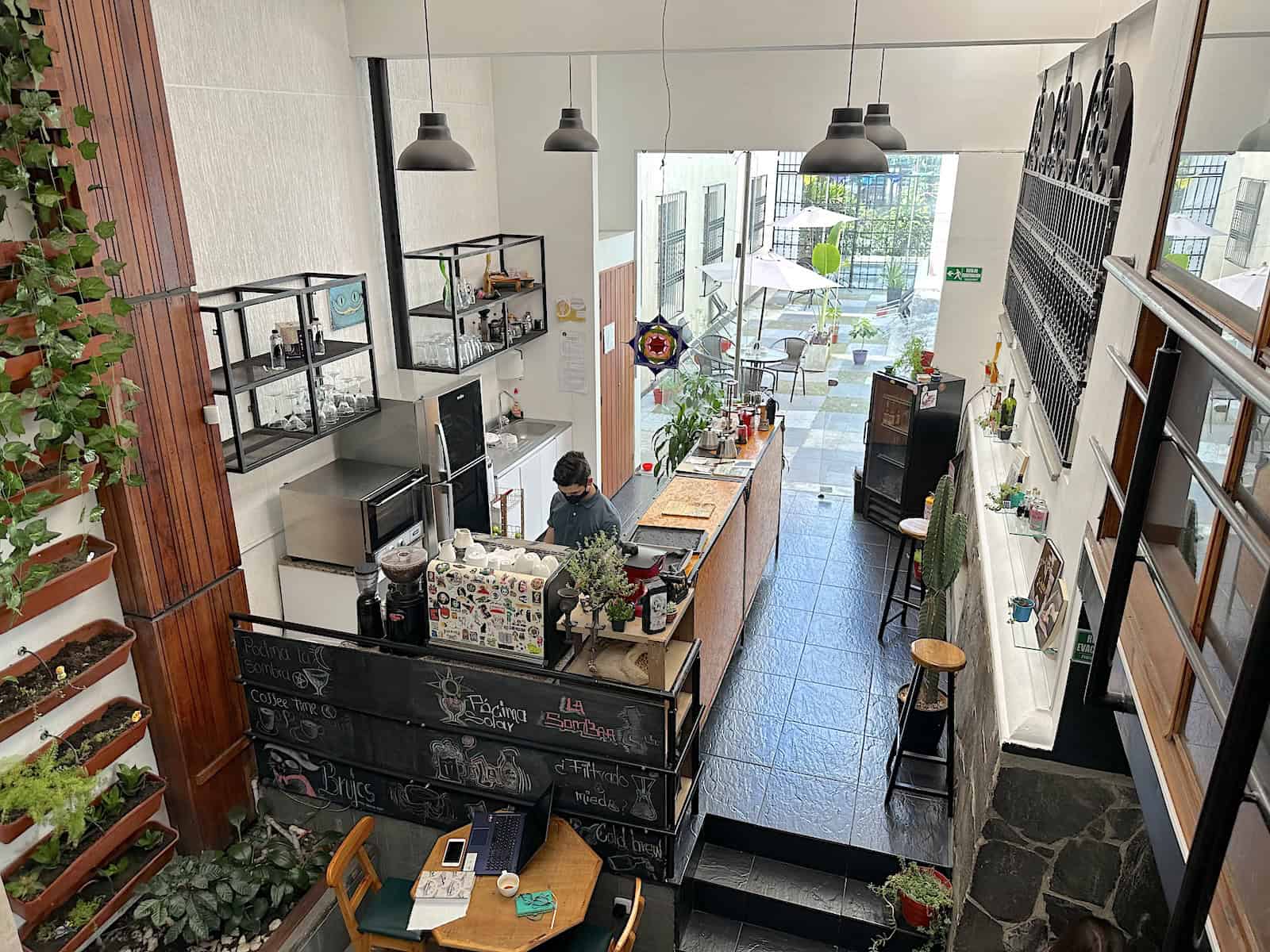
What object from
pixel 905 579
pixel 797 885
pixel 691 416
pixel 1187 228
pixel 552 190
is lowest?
pixel 797 885

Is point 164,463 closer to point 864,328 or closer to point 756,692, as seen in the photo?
A: point 756,692

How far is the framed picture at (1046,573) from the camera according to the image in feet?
11.4

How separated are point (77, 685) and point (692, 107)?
6591mm

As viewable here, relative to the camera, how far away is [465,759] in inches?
160

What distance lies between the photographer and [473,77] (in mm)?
7102

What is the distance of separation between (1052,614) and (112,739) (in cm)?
396

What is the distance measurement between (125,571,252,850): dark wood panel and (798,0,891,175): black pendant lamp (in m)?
3.55

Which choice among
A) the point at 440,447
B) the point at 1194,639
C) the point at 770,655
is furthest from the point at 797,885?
the point at 440,447

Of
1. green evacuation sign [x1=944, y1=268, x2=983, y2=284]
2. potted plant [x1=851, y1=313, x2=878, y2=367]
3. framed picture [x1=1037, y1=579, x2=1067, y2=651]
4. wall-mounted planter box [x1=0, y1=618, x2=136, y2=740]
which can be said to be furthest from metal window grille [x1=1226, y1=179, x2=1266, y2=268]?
potted plant [x1=851, y1=313, x2=878, y2=367]

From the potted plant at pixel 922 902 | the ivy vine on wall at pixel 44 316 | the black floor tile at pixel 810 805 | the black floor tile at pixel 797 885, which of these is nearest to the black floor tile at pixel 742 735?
the black floor tile at pixel 810 805

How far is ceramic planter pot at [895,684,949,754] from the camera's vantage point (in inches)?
196

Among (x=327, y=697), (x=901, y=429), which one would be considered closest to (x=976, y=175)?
(x=901, y=429)

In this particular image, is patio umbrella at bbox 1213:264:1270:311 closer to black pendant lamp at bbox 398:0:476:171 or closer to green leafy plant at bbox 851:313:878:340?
black pendant lamp at bbox 398:0:476:171

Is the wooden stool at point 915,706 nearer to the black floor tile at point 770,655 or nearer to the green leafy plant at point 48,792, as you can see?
the black floor tile at point 770,655
